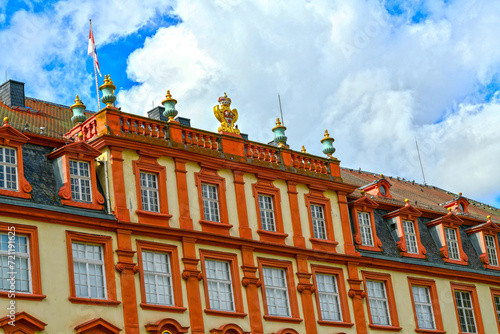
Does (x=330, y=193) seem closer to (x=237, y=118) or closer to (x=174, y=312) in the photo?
(x=237, y=118)

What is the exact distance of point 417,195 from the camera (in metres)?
59.1

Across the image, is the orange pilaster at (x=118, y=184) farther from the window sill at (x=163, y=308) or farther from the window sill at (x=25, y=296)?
the window sill at (x=25, y=296)

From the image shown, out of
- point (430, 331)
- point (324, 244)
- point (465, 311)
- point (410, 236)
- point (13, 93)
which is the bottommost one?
point (430, 331)

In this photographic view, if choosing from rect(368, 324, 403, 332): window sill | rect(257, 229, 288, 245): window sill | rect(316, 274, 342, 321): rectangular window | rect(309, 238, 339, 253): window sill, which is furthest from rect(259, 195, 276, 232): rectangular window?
rect(368, 324, 403, 332): window sill

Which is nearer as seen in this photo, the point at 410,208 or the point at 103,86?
the point at 103,86

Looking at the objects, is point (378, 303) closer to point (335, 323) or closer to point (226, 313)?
point (335, 323)

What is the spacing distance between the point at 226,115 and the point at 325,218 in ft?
22.1

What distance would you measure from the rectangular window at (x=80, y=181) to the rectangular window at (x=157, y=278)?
316cm

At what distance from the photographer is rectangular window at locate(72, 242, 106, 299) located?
118ft

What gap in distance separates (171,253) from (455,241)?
19817mm

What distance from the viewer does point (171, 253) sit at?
3922 centimetres

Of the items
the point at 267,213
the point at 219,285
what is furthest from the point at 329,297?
the point at 219,285

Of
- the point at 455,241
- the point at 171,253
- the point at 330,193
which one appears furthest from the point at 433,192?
the point at 171,253

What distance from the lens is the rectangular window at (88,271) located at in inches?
1416
